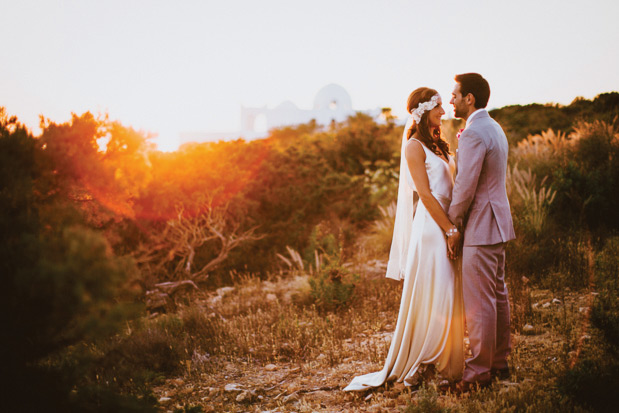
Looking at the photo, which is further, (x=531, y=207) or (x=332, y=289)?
(x=531, y=207)

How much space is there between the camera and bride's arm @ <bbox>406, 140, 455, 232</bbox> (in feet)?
11.9

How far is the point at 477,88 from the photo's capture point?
3588 millimetres

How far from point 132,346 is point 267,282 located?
3.54 meters

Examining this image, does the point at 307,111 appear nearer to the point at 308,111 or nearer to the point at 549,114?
the point at 308,111

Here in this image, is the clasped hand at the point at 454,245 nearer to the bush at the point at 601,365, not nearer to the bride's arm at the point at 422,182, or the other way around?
the bride's arm at the point at 422,182

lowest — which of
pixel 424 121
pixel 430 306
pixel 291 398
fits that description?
pixel 291 398

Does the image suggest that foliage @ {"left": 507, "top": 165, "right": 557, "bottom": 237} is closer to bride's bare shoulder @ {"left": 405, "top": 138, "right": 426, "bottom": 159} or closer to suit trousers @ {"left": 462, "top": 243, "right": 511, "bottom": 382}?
suit trousers @ {"left": 462, "top": 243, "right": 511, "bottom": 382}

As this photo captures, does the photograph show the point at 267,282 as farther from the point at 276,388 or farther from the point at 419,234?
the point at 419,234

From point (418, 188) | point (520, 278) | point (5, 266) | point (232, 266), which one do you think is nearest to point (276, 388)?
point (418, 188)

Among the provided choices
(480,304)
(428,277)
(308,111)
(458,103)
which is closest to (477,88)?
(458,103)

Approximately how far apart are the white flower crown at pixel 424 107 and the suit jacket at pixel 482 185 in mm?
349

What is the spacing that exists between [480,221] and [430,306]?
807mm

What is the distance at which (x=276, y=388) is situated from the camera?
4207mm

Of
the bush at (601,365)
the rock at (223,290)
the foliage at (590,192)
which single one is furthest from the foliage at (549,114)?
the rock at (223,290)
